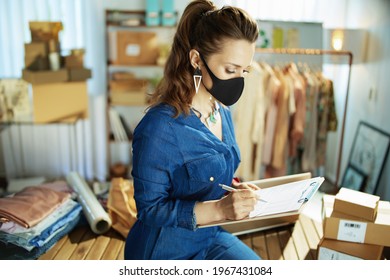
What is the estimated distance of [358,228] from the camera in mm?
1309

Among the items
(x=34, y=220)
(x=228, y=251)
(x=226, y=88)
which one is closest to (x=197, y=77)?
(x=226, y=88)

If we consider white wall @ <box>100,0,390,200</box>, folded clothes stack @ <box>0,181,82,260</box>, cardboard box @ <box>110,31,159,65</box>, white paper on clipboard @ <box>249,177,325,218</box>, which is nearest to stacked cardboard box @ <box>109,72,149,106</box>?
cardboard box @ <box>110,31,159,65</box>

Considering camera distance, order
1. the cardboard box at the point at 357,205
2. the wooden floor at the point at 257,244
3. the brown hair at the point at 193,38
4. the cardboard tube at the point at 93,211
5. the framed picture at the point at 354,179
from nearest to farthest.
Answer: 1. the brown hair at the point at 193,38
2. the cardboard box at the point at 357,205
3. the wooden floor at the point at 257,244
4. the cardboard tube at the point at 93,211
5. the framed picture at the point at 354,179

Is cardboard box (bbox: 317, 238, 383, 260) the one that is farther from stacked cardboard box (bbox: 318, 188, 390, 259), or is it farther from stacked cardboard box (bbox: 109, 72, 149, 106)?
stacked cardboard box (bbox: 109, 72, 149, 106)

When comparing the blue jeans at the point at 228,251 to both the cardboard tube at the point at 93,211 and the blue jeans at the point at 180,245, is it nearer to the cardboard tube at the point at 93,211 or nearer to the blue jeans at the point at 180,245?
the blue jeans at the point at 180,245

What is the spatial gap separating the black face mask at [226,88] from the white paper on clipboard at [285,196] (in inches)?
9.8

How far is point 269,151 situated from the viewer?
2.49 m

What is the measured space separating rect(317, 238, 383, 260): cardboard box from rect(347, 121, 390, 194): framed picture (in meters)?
1.10

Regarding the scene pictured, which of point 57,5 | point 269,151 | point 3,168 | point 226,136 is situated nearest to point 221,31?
point 226,136

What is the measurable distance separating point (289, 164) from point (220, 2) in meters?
1.64

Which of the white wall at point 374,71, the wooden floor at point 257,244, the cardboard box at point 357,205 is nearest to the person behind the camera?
the cardboard box at point 357,205

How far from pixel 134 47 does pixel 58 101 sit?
70 cm

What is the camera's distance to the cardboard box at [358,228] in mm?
1283

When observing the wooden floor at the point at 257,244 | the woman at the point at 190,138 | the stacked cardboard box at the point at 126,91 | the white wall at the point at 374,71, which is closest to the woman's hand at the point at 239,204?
the woman at the point at 190,138
